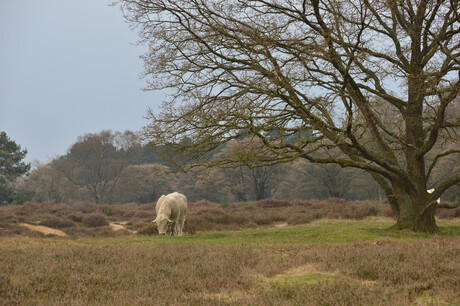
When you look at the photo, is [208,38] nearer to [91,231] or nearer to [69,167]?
[91,231]

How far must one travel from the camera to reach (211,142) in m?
15.3

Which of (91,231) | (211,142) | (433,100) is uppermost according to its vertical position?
(433,100)

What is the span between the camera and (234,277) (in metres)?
7.46

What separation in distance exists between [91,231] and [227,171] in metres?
26.6

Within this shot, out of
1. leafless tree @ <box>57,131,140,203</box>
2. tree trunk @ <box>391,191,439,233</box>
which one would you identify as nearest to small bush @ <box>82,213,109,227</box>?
tree trunk @ <box>391,191,439,233</box>

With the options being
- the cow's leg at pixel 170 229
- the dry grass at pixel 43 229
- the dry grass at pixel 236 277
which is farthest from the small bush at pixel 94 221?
the dry grass at pixel 236 277

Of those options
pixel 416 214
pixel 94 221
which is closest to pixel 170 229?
pixel 416 214

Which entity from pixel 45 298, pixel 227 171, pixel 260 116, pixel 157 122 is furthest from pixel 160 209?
pixel 227 171

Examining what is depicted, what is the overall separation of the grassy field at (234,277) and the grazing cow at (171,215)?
10.6 m

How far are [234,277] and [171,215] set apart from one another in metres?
14.3

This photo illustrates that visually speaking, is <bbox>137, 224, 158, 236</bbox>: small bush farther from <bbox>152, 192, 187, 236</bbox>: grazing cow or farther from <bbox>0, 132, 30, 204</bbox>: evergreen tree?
<bbox>0, 132, 30, 204</bbox>: evergreen tree

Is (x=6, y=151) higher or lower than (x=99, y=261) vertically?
higher

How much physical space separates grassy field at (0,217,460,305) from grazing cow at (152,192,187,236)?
10641 millimetres

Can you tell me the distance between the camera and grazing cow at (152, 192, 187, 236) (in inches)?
Result: 816
